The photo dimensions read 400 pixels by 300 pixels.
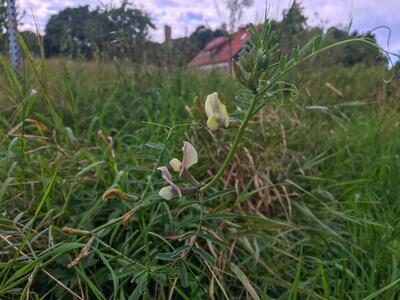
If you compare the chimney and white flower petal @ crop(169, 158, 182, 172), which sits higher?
the chimney

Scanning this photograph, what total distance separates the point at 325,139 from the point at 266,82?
1.45 m

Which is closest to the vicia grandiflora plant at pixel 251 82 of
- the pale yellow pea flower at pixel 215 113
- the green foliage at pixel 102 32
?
the pale yellow pea flower at pixel 215 113

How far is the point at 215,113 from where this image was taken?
2.08ft

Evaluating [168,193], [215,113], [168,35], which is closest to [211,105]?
[215,113]

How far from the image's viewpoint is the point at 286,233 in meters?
1.23

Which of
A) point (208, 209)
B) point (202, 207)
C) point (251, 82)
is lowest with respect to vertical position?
point (208, 209)

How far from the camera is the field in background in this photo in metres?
0.91

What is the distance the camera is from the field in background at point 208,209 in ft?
2.98

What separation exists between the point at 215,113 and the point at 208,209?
26.3 inches

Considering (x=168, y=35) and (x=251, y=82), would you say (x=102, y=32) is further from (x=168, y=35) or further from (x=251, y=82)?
(x=251, y=82)

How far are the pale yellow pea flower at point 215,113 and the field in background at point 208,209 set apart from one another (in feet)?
0.18

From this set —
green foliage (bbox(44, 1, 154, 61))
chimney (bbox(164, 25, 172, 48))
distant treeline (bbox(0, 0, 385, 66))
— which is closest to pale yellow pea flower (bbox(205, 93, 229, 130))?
green foliage (bbox(44, 1, 154, 61))

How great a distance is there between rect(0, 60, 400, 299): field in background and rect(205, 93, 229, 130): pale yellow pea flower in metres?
0.06

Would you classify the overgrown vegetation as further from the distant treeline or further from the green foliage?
the distant treeline
